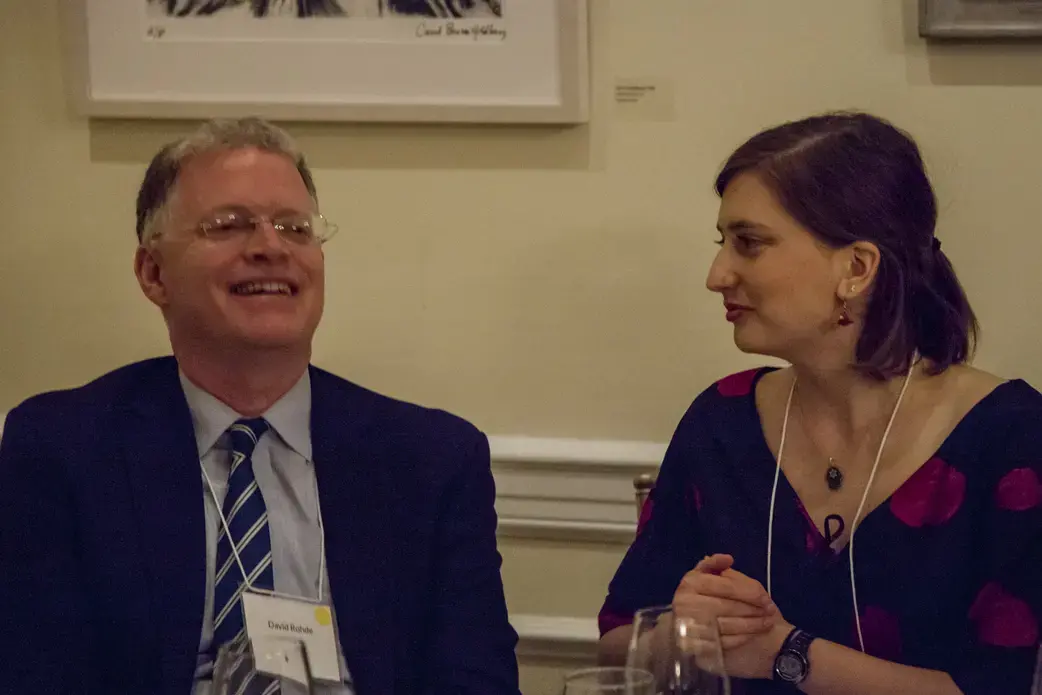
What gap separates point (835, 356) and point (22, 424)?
114 cm

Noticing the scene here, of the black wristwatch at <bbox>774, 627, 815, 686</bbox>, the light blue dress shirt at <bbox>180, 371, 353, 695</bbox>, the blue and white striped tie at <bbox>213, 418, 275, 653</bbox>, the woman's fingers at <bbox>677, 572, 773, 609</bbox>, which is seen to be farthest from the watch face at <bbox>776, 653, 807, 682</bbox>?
the blue and white striped tie at <bbox>213, 418, 275, 653</bbox>

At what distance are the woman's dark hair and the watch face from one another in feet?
1.38

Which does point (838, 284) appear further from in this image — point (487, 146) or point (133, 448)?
point (133, 448)

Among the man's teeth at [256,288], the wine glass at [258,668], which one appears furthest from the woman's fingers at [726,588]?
the man's teeth at [256,288]

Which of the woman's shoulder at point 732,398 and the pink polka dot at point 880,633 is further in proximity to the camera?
the woman's shoulder at point 732,398

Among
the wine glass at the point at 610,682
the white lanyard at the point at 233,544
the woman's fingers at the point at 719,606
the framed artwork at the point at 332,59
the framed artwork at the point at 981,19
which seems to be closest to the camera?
the wine glass at the point at 610,682

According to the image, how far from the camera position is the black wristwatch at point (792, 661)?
1.38 m

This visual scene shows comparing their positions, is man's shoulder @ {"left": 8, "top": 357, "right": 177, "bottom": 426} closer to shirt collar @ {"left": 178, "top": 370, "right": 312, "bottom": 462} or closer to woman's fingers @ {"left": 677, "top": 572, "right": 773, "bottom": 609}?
shirt collar @ {"left": 178, "top": 370, "right": 312, "bottom": 462}

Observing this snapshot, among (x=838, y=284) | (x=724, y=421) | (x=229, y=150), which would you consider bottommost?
(x=724, y=421)

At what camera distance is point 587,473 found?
195 cm

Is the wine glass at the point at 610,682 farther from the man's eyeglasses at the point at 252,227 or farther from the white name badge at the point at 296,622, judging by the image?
the man's eyeglasses at the point at 252,227

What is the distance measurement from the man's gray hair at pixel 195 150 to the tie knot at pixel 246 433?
311 millimetres

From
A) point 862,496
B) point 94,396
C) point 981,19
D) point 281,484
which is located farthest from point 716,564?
point 981,19

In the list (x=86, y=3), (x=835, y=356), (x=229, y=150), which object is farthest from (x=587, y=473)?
(x=86, y=3)
